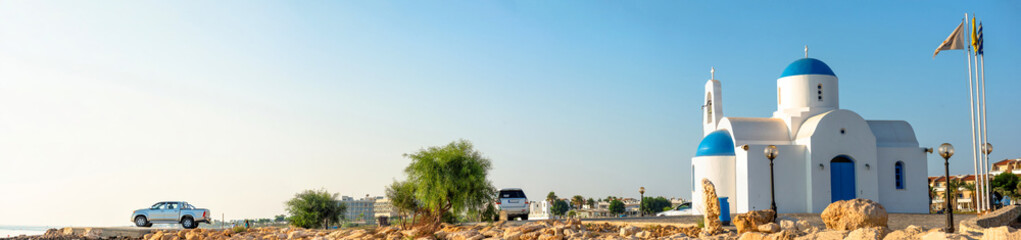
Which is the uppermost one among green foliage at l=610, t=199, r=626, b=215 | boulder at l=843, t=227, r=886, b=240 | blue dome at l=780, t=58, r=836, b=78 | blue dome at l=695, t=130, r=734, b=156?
blue dome at l=780, t=58, r=836, b=78

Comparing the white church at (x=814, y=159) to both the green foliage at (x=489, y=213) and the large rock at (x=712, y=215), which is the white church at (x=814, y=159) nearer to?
the green foliage at (x=489, y=213)

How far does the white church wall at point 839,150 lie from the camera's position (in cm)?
3169

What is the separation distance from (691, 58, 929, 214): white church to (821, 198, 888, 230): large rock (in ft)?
53.1

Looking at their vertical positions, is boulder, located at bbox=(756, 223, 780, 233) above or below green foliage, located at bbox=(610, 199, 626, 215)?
above

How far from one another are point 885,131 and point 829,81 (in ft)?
10.4

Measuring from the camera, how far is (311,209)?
Result: 1512 inches

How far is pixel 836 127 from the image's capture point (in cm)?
3212

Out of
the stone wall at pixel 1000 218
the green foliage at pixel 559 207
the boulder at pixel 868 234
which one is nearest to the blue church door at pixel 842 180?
the stone wall at pixel 1000 218

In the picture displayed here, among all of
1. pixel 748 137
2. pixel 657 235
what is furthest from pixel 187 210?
pixel 748 137

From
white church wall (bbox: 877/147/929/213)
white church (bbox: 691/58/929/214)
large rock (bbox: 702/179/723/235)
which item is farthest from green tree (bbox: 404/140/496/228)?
white church wall (bbox: 877/147/929/213)

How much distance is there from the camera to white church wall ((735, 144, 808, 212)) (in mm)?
31688

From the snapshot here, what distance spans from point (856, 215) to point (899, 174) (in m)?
20.8

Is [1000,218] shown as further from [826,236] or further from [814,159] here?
[814,159]

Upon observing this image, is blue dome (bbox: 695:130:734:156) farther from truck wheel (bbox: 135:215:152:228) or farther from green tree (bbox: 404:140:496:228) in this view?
truck wheel (bbox: 135:215:152:228)
